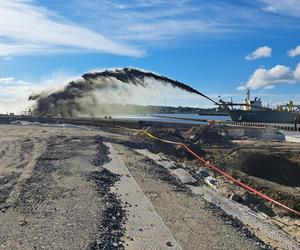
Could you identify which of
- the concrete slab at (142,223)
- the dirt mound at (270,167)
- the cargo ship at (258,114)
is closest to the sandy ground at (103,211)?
the concrete slab at (142,223)

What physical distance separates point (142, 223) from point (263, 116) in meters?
63.4

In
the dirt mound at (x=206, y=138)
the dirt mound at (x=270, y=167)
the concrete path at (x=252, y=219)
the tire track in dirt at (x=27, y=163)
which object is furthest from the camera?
the dirt mound at (x=206, y=138)

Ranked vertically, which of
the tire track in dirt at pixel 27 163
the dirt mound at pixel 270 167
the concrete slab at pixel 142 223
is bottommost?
the dirt mound at pixel 270 167

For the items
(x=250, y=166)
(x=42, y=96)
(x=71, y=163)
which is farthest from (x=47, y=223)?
(x=42, y=96)

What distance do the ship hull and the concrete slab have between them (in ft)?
194

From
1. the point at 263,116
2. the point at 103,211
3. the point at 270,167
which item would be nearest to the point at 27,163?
the point at 103,211

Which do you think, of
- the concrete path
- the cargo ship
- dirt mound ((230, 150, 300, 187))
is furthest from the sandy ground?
the cargo ship

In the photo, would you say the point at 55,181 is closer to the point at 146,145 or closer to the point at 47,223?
the point at 47,223

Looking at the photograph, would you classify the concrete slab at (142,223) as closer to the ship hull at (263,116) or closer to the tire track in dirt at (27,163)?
the tire track in dirt at (27,163)

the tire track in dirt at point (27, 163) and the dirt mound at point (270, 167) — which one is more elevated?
the tire track in dirt at point (27, 163)

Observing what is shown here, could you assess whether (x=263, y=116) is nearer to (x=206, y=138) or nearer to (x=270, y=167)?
(x=206, y=138)

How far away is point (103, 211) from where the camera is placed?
29.0ft

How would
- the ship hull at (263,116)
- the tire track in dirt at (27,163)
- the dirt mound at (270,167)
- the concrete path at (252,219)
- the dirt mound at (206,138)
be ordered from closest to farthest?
the concrete path at (252,219) → the tire track in dirt at (27,163) → the dirt mound at (270,167) → the dirt mound at (206,138) → the ship hull at (263,116)

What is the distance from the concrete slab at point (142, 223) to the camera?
→ 7207 millimetres
